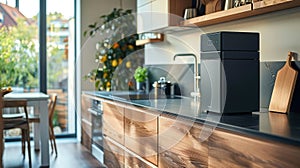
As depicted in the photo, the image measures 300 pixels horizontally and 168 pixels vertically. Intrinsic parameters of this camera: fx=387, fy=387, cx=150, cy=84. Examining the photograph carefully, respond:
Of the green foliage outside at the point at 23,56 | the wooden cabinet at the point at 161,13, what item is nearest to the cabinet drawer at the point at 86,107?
the green foliage outside at the point at 23,56

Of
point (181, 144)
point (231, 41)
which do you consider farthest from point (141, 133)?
point (231, 41)

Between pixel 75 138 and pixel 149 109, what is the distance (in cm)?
371

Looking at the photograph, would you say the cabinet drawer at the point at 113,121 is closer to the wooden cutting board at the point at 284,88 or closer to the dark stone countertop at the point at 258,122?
the dark stone countertop at the point at 258,122

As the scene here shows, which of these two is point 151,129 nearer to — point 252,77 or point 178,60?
point 252,77

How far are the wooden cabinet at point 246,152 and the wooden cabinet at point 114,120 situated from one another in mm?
1664

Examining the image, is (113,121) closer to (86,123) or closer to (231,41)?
(86,123)

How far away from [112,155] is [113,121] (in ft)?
1.18

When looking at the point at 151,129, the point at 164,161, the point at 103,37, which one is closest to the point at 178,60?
the point at 151,129

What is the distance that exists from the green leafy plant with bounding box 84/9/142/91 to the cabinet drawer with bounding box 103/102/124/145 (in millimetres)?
1471

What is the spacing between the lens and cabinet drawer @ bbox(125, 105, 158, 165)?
2887 millimetres

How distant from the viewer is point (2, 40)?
5.97 metres

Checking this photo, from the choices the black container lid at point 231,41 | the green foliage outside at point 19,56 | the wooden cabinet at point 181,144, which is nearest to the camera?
the wooden cabinet at point 181,144

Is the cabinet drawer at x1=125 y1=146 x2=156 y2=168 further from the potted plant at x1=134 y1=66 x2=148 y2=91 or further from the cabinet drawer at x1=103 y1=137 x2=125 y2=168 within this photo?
the potted plant at x1=134 y1=66 x2=148 y2=91

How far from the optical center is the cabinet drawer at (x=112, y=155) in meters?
3.69
